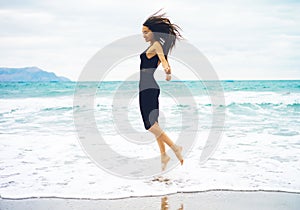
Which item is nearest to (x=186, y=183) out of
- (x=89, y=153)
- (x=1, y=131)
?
(x=89, y=153)

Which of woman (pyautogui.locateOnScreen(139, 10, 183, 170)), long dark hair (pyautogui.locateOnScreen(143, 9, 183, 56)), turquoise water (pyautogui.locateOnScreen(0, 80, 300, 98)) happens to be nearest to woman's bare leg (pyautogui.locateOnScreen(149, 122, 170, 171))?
woman (pyautogui.locateOnScreen(139, 10, 183, 170))

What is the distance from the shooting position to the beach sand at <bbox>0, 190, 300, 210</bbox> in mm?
3984

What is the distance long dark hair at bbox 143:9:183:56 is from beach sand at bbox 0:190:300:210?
207cm

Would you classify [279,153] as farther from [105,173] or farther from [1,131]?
[1,131]

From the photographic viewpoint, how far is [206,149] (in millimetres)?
7133

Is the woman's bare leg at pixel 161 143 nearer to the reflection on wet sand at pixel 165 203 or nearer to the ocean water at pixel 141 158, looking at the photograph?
the ocean water at pixel 141 158

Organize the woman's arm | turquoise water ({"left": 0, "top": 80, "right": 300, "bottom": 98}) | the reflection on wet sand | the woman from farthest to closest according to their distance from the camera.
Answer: turquoise water ({"left": 0, "top": 80, "right": 300, "bottom": 98}) < the woman < the woman's arm < the reflection on wet sand

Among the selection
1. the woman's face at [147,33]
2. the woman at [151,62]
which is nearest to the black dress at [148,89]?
the woman at [151,62]

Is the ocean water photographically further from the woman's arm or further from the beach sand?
the woman's arm

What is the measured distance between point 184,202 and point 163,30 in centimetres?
246

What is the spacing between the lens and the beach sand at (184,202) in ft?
13.1

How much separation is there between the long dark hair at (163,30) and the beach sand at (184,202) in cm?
207

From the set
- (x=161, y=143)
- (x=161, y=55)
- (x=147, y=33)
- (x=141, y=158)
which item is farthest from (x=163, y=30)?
(x=141, y=158)

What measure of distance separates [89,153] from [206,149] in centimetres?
225
